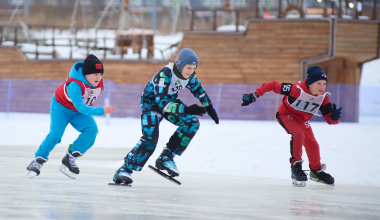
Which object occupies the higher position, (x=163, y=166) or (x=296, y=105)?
(x=296, y=105)

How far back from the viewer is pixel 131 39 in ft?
94.3

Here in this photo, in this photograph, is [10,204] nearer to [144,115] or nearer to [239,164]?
[144,115]

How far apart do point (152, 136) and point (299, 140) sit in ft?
6.58

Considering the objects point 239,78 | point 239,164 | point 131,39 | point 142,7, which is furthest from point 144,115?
point 142,7

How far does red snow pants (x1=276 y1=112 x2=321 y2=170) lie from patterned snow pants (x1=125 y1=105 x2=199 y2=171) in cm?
147

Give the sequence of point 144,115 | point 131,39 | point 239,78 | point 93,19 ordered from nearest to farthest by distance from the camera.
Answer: point 144,115
point 239,78
point 131,39
point 93,19

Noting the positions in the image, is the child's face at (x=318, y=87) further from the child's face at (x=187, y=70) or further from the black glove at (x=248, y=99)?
the child's face at (x=187, y=70)

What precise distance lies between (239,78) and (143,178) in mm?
19011

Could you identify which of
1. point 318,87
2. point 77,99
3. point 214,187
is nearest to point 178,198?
point 214,187

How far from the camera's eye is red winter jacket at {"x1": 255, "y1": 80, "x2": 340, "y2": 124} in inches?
278

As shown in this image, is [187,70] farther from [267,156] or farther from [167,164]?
[267,156]

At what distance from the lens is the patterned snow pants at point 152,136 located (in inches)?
240

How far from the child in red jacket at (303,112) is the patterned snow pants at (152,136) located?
103cm

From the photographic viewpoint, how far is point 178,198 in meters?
5.06
